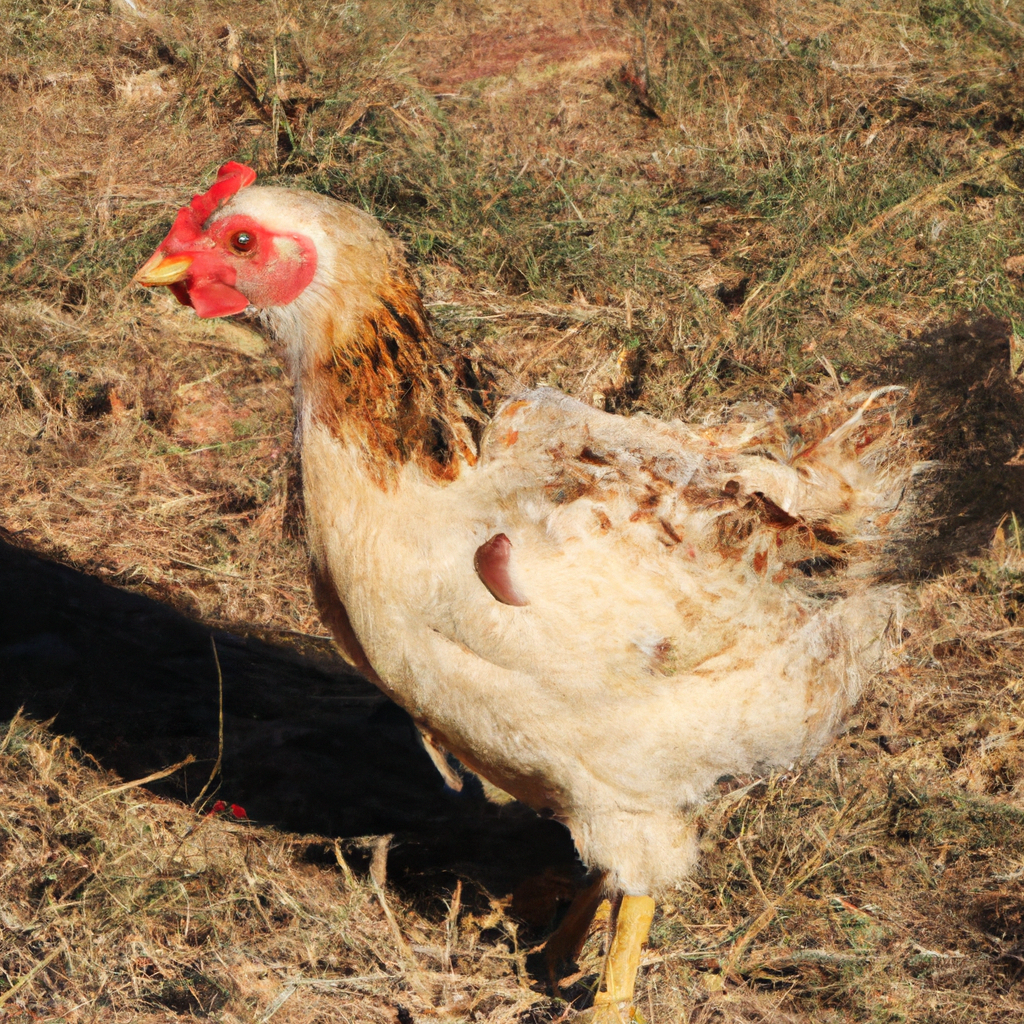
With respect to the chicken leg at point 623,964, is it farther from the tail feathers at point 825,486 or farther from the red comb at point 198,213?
the red comb at point 198,213

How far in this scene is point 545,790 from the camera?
7.69ft

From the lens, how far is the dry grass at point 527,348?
2652 mm

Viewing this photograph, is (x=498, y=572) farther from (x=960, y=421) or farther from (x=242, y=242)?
(x=960, y=421)

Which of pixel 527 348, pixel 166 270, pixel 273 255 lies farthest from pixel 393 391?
pixel 527 348

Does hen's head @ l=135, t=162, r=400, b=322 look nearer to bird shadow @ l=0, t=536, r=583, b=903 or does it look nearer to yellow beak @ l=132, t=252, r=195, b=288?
yellow beak @ l=132, t=252, r=195, b=288

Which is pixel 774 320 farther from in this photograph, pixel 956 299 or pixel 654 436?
pixel 654 436

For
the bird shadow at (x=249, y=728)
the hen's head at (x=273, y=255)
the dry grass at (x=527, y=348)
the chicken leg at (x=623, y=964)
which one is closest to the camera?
the hen's head at (x=273, y=255)

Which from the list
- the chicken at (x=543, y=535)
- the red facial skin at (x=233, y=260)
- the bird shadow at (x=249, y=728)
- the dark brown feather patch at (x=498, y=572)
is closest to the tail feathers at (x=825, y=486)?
the chicken at (x=543, y=535)

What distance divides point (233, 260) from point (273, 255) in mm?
115

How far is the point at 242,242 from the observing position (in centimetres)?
209

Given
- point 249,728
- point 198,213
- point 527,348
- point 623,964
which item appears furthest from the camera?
point 527,348

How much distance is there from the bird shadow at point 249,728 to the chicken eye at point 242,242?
1.99 m

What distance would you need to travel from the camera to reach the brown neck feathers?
207cm

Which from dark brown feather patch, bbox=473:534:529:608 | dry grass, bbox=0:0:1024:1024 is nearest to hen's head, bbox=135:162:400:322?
dark brown feather patch, bbox=473:534:529:608
